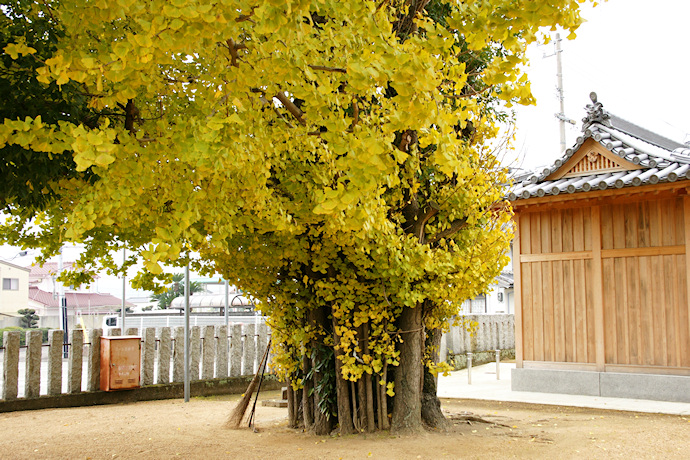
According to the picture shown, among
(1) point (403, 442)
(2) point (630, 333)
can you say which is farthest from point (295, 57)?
(2) point (630, 333)

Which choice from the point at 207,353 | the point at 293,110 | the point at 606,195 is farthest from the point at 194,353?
the point at 606,195

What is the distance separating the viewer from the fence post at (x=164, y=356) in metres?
11.6

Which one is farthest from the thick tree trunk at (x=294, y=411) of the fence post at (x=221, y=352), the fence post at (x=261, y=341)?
the fence post at (x=261, y=341)

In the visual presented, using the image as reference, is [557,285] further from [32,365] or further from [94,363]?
[32,365]

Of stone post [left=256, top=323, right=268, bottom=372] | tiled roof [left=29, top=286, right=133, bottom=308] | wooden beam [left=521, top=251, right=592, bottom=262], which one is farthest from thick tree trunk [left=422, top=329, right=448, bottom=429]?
tiled roof [left=29, top=286, right=133, bottom=308]

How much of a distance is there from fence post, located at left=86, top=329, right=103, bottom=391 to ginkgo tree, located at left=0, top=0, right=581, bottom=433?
10.6 feet

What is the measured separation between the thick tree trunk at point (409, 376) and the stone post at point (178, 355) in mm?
5960

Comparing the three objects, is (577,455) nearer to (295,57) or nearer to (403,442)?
(403,442)

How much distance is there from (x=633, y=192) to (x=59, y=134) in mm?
8331

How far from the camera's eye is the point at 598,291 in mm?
10203

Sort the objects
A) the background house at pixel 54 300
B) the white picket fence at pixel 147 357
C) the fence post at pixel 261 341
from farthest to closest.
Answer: the background house at pixel 54 300
the fence post at pixel 261 341
the white picket fence at pixel 147 357

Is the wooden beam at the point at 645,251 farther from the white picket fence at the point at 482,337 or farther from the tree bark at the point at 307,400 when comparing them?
the white picket fence at the point at 482,337

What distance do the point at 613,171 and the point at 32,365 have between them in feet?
33.1

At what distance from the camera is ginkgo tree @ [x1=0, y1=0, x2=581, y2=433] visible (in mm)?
3721
